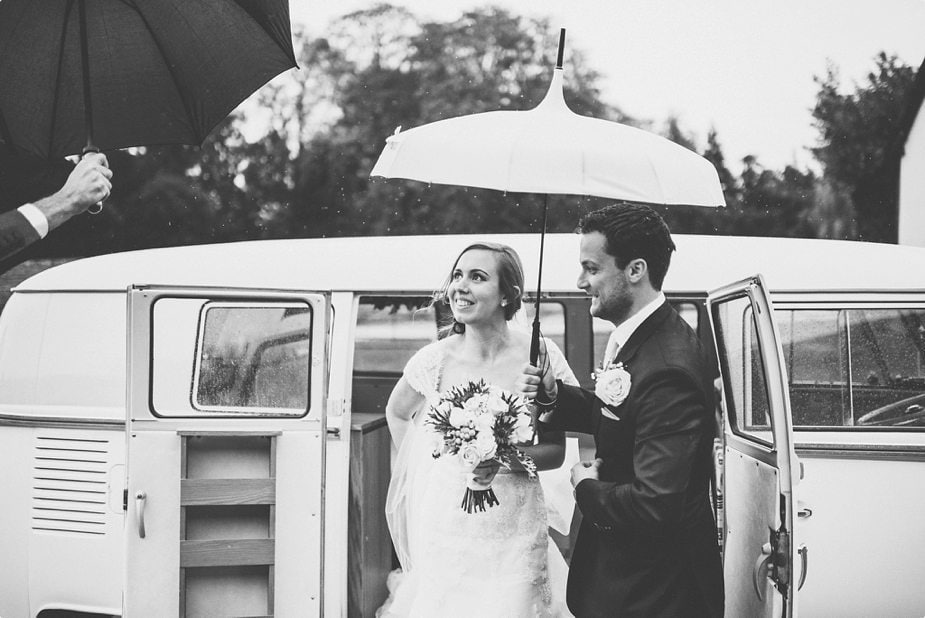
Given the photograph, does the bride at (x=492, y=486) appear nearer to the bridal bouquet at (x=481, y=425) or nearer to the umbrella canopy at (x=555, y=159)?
the bridal bouquet at (x=481, y=425)

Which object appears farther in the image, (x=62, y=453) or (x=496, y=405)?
(x=62, y=453)

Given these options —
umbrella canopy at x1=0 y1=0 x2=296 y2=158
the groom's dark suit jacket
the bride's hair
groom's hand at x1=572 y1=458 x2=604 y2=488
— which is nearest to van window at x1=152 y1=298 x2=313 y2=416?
the bride's hair

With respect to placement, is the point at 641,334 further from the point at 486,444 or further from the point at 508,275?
the point at 508,275

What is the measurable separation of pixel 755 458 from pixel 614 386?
976mm

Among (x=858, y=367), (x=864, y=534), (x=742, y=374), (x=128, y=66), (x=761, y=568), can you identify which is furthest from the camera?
(x=858, y=367)

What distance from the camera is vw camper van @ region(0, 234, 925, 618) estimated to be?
3693 mm

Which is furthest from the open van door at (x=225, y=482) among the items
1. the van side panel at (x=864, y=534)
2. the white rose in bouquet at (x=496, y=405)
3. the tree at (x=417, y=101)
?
the tree at (x=417, y=101)

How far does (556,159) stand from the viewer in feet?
9.46

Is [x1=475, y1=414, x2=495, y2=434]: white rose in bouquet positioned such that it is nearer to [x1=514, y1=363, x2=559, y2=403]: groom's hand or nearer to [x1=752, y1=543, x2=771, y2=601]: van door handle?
[x1=514, y1=363, x2=559, y2=403]: groom's hand

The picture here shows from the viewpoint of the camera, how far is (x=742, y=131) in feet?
58.7

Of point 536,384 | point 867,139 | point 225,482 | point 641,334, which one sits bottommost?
point 225,482

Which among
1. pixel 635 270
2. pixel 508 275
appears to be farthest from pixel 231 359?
pixel 635 270

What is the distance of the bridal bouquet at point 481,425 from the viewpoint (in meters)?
3.02

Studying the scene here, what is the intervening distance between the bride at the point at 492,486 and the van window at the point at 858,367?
5.80 feet
